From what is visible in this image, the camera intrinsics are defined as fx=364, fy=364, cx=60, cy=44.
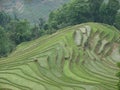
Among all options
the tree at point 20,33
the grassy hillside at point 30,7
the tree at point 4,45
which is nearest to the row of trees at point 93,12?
the tree at point 20,33

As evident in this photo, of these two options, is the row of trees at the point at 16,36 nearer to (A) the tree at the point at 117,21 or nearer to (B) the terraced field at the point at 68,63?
(A) the tree at the point at 117,21

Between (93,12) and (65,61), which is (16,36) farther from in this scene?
(65,61)

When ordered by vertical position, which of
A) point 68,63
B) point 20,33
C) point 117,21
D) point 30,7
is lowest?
point 30,7

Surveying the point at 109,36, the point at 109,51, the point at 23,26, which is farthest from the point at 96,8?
the point at 109,51

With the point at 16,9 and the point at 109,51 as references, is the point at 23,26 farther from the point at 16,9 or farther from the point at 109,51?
the point at 16,9

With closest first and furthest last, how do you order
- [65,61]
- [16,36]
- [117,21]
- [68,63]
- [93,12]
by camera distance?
[68,63] < [65,61] < [16,36] < [117,21] < [93,12]

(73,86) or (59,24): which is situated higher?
(73,86)

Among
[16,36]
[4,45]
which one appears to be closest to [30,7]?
[16,36]
